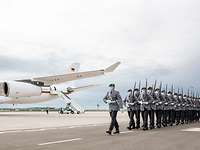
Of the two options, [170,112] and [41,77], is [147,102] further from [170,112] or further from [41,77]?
[41,77]

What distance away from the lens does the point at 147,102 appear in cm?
1516

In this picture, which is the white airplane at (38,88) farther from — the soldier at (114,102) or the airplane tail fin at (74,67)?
the soldier at (114,102)

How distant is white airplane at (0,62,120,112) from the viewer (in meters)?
34.3

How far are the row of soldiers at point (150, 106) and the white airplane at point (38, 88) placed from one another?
17369 mm

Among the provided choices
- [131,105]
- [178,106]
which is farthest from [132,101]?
[178,106]

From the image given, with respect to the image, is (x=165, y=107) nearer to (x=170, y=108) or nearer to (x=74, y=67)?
(x=170, y=108)

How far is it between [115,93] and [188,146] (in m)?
4.44

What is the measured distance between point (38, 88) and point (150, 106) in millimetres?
22424

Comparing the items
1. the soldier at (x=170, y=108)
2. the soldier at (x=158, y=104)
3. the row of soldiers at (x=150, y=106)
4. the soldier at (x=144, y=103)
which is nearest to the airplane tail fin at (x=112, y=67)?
the row of soldiers at (x=150, y=106)

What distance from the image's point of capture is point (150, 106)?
15.4 metres

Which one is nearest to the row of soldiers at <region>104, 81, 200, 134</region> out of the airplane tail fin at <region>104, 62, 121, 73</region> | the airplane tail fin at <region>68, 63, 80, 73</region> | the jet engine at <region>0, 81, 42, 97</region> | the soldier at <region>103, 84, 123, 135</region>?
the soldier at <region>103, 84, 123, 135</region>

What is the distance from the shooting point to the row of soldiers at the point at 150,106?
1275cm

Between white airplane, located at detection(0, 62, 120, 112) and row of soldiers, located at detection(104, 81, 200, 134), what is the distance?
17.4m

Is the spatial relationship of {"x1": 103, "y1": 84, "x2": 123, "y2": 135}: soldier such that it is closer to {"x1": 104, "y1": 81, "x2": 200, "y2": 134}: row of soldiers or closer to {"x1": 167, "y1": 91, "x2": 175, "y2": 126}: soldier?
{"x1": 104, "y1": 81, "x2": 200, "y2": 134}: row of soldiers
